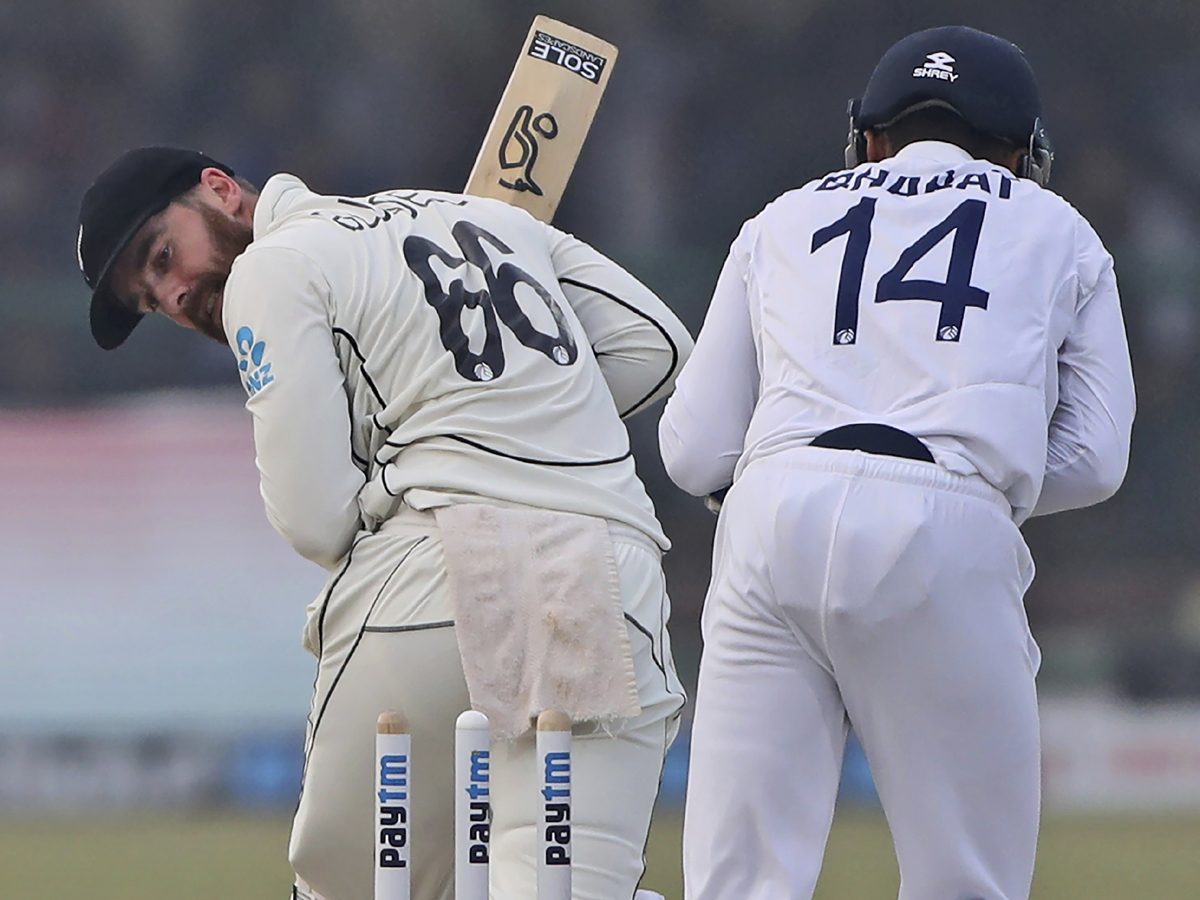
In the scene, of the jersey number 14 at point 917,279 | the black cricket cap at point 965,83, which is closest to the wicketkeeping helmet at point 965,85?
the black cricket cap at point 965,83

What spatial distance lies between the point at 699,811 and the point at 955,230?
2.19ft

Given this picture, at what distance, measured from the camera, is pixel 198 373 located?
310 inches

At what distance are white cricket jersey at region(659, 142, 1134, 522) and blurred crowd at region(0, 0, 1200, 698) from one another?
609 cm

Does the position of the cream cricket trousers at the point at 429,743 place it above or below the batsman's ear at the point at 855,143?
below

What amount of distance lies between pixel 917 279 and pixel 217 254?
1084 mm

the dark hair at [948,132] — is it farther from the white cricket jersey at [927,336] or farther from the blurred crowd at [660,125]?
the blurred crowd at [660,125]

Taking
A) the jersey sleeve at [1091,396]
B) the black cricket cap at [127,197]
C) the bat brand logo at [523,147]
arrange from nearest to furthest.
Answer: the jersey sleeve at [1091,396]
the black cricket cap at [127,197]
the bat brand logo at [523,147]

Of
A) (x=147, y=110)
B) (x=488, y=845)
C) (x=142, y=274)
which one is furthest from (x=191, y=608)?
(x=488, y=845)

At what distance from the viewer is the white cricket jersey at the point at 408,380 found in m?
2.35

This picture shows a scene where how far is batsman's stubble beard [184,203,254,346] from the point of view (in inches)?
103

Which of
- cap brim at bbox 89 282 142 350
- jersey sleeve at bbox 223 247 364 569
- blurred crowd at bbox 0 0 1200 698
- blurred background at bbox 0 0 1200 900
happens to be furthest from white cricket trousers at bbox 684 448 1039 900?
blurred crowd at bbox 0 0 1200 698

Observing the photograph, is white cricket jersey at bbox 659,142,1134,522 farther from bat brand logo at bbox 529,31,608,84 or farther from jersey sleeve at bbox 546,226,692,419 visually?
bat brand logo at bbox 529,31,608,84

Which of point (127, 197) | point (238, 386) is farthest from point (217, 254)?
point (238, 386)

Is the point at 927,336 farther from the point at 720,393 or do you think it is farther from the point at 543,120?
the point at 543,120
